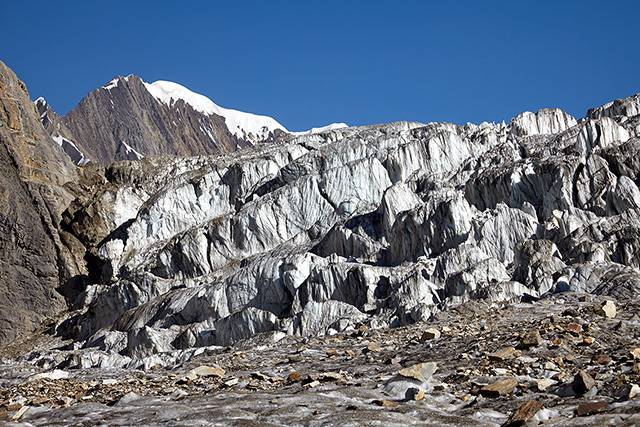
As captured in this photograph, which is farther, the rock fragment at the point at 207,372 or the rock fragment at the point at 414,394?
the rock fragment at the point at 207,372

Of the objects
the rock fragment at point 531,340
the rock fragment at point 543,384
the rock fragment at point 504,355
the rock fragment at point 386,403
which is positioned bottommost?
the rock fragment at point 543,384

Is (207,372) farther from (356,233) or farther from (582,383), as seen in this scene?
(356,233)

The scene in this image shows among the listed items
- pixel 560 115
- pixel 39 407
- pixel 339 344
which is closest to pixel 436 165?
pixel 560 115

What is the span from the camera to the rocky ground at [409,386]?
13547 mm

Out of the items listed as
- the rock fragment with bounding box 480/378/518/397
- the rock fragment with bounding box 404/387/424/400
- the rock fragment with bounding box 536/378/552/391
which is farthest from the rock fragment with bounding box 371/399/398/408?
the rock fragment with bounding box 536/378/552/391

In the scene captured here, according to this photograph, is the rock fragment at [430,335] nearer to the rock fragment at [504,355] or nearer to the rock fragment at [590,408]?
the rock fragment at [504,355]

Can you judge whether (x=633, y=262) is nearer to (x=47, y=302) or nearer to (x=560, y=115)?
(x=560, y=115)

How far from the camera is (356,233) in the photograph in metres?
54.2

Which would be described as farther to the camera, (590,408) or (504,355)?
(504,355)

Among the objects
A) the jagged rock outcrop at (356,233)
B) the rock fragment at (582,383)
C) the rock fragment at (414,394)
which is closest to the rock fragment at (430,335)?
the rock fragment at (414,394)

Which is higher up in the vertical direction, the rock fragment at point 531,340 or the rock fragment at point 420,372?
the rock fragment at point 531,340

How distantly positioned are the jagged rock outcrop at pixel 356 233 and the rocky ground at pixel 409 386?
10.5 metres

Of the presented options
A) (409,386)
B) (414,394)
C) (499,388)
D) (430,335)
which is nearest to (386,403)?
(414,394)

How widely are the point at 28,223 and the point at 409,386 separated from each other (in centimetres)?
7536
